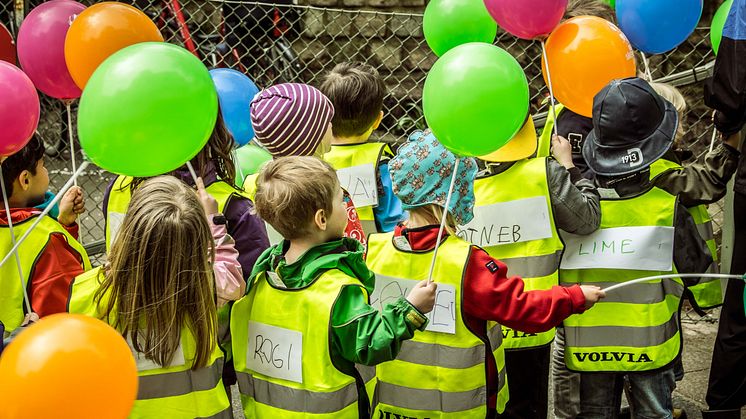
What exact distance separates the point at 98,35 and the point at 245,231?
2.70 ft

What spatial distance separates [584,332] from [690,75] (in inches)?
74.5

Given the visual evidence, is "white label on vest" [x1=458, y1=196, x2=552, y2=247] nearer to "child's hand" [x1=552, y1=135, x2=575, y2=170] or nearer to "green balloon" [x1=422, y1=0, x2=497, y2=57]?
"child's hand" [x1=552, y1=135, x2=575, y2=170]

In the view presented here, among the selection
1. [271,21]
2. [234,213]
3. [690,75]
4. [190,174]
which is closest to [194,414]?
[234,213]

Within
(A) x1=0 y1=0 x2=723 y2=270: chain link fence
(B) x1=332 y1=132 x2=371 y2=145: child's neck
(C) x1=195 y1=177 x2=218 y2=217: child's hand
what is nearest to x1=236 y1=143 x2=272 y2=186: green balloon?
(B) x1=332 y1=132 x2=371 y2=145: child's neck

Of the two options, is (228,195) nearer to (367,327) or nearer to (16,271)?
(16,271)

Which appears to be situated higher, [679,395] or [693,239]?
[693,239]

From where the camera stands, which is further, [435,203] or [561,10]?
[561,10]

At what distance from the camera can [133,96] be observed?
240cm

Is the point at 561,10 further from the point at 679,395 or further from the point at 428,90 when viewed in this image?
the point at 679,395

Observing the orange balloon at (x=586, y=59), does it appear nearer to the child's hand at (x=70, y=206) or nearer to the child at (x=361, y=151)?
the child at (x=361, y=151)

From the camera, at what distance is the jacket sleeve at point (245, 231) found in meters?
3.02

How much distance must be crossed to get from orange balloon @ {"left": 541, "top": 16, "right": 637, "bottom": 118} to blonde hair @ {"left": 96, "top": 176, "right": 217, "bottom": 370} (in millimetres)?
1418

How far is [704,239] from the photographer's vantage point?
3.43m

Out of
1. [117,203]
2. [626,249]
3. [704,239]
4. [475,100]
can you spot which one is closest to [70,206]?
[117,203]
